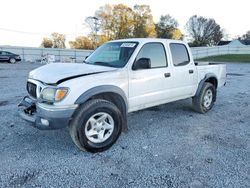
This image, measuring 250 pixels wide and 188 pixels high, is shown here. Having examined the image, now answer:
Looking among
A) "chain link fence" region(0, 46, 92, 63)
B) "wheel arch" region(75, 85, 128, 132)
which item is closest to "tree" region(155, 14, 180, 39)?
"chain link fence" region(0, 46, 92, 63)

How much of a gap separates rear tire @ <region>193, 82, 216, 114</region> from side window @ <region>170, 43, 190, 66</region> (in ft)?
3.07

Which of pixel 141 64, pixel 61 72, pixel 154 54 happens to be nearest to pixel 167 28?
pixel 154 54

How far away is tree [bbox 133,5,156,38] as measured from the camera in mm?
56412

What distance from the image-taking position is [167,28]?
208 feet

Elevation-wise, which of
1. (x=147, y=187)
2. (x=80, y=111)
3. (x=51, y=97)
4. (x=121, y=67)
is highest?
(x=121, y=67)

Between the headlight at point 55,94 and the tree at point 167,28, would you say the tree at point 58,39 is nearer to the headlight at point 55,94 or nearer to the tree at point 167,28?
the tree at point 167,28

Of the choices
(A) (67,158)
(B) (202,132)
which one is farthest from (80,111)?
(B) (202,132)

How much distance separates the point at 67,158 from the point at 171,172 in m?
1.56

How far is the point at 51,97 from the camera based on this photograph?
341cm

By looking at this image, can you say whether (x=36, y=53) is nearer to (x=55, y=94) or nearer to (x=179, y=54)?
(x=179, y=54)

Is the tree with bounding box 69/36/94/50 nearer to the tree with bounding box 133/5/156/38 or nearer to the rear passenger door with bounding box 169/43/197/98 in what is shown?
the tree with bounding box 133/5/156/38

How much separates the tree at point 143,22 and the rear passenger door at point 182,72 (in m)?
51.7

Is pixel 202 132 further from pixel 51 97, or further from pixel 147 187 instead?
pixel 51 97

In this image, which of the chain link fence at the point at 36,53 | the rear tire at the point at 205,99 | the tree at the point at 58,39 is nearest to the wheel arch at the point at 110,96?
the rear tire at the point at 205,99
